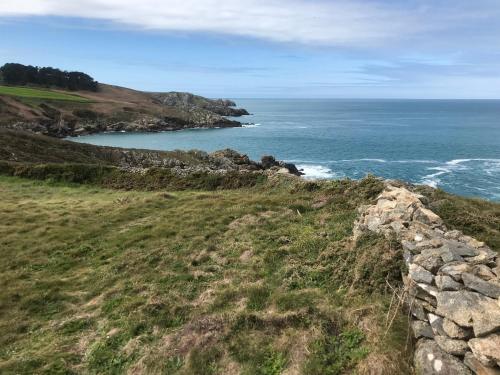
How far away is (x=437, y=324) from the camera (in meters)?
10.0

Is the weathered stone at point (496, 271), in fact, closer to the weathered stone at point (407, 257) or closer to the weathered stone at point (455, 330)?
the weathered stone at point (455, 330)

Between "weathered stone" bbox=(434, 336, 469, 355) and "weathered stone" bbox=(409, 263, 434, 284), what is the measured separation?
5.64ft

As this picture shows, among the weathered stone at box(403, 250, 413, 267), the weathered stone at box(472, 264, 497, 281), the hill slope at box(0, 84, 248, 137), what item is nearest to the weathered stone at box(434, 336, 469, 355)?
the weathered stone at box(472, 264, 497, 281)

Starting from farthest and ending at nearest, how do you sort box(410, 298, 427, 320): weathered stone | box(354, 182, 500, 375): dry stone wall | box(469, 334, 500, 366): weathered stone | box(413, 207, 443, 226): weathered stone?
1. box(413, 207, 443, 226): weathered stone
2. box(410, 298, 427, 320): weathered stone
3. box(354, 182, 500, 375): dry stone wall
4. box(469, 334, 500, 366): weathered stone

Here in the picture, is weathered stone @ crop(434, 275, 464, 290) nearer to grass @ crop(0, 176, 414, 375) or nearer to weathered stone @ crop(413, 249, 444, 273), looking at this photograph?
weathered stone @ crop(413, 249, 444, 273)

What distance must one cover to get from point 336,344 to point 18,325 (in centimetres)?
1056

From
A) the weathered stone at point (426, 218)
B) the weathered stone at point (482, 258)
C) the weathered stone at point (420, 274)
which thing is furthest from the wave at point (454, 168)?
the weathered stone at point (420, 274)

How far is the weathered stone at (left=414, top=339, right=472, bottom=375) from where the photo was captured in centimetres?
891

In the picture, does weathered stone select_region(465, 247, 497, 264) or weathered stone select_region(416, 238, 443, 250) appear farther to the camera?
weathered stone select_region(416, 238, 443, 250)

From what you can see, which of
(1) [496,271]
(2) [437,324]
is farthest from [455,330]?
(1) [496,271]

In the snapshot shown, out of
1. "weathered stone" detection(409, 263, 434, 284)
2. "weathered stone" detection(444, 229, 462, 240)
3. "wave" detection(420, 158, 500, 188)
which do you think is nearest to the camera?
"weathered stone" detection(409, 263, 434, 284)

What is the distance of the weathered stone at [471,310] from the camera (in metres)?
8.80

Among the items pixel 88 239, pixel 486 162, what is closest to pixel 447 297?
pixel 88 239

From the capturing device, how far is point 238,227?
21.1 m
